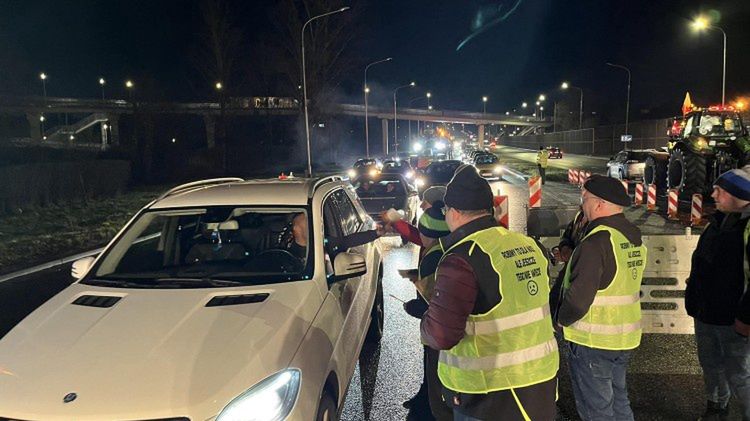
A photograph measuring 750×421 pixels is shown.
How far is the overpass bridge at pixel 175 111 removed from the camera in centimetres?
3509

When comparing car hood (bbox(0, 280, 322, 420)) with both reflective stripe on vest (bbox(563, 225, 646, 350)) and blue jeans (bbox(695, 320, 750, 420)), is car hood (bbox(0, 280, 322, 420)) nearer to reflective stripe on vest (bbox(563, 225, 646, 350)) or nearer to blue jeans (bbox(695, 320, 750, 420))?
reflective stripe on vest (bbox(563, 225, 646, 350))

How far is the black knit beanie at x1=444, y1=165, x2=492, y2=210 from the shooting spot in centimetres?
245

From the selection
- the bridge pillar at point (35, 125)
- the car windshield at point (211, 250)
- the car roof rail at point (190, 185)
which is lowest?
the car windshield at point (211, 250)

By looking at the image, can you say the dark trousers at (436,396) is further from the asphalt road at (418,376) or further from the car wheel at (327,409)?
the asphalt road at (418,376)

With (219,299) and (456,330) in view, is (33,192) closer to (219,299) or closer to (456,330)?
(219,299)

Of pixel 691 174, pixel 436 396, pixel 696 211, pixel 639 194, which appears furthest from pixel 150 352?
pixel 639 194

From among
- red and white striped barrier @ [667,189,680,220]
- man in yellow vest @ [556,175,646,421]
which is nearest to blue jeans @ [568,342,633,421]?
man in yellow vest @ [556,175,646,421]

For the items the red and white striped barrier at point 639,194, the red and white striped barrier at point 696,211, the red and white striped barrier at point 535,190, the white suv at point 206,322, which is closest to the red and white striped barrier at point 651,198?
the red and white striped barrier at point 639,194

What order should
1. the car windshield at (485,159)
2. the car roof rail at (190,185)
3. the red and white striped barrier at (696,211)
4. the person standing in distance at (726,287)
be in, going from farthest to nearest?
the car windshield at (485,159) → the red and white striped barrier at (696,211) → the car roof rail at (190,185) → the person standing in distance at (726,287)

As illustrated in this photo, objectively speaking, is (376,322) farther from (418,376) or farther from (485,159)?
(485,159)

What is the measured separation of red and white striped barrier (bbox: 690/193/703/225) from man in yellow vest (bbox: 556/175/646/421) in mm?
10729

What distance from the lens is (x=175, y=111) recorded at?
123 feet

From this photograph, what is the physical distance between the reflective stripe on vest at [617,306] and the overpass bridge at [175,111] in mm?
27286

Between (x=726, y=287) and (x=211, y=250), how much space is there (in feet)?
11.6
